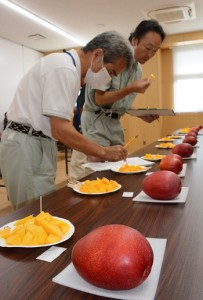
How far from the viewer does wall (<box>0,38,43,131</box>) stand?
644cm

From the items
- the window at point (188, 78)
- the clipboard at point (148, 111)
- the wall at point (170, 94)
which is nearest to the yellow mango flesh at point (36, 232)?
the clipboard at point (148, 111)

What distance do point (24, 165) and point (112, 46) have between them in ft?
2.22

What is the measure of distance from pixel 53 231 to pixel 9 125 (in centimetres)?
89

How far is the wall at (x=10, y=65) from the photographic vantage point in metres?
6.44

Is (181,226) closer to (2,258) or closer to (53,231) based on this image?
(53,231)

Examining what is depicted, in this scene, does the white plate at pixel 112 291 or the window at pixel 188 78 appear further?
the window at pixel 188 78

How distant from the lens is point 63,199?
1029 mm

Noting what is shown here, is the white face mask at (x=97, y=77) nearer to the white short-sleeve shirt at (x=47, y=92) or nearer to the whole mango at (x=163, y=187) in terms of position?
the white short-sleeve shirt at (x=47, y=92)

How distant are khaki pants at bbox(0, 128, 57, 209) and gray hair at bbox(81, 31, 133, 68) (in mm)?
491

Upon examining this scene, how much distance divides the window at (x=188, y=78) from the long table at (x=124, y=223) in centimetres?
593

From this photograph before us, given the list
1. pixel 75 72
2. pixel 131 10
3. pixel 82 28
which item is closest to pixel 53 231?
pixel 75 72

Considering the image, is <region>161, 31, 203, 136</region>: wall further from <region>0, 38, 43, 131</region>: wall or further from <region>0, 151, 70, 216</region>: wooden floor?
<region>0, 38, 43, 131</region>: wall

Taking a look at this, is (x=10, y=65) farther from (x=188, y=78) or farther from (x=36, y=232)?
(x=36, y=232)

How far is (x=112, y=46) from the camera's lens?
1.29 m
